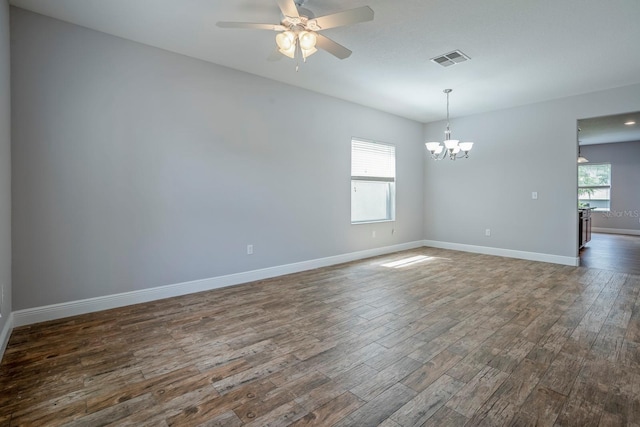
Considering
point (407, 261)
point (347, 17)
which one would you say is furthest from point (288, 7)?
point (407, 261)

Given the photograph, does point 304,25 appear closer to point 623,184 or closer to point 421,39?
point 421,39

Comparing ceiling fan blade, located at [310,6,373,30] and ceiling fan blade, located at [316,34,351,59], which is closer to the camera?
ceiling fan blade, located at [310,6,373,30]

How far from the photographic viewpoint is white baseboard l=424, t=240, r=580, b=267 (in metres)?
5.01

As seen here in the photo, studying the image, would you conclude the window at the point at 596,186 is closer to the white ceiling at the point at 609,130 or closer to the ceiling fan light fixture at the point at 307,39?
the white ceiling at the point at 609,130

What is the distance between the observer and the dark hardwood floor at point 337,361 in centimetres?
161

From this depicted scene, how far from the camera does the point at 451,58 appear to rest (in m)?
3.53

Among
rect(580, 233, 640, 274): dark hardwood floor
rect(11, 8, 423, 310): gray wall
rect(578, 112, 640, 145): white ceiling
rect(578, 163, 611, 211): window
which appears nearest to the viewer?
rect(11, 8, 423, 310): gray wall

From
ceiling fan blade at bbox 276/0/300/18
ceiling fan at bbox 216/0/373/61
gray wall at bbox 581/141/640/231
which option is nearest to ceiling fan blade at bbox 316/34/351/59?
ceiling fan at bbox 216/0/373/61

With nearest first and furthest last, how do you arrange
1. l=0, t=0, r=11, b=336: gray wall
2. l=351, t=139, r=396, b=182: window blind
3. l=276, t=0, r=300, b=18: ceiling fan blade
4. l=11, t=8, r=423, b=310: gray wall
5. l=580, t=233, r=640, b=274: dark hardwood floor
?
l=276, t=0, r=300, b=18: ceiling fan blade, l=0, t=0, r=11, b=336: gray wall, l=11, t=8, r=423, b=310: gray wall, l=580, t=233, r=640, b=274: dark hardwood floor, l=351, t=139, r=396, b=182: window blind

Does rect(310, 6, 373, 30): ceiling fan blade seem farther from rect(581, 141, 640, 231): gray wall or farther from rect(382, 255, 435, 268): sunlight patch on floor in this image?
rect(581, 141, 640, 231): gray wall

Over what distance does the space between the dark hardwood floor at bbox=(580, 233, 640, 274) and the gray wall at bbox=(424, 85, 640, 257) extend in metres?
0.58

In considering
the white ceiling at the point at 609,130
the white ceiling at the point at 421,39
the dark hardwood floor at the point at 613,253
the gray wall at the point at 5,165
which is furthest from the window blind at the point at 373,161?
the gray wall at the point at 5,165

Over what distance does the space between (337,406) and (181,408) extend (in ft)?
2.76

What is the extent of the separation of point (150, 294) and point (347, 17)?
10.6 ft
